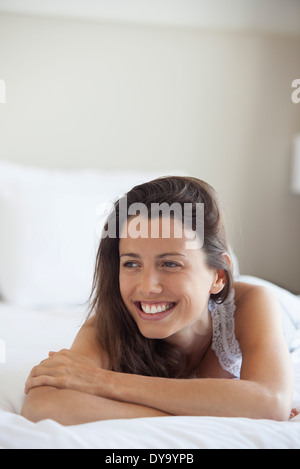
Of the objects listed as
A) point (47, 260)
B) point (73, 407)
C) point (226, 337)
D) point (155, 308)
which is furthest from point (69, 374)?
point (47, 260)

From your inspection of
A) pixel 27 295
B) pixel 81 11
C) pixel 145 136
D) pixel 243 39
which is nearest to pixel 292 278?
pixel 145 136

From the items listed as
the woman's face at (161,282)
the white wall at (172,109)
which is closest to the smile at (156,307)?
the woman's face at (161,282)

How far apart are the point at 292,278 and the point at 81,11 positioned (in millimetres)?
1693

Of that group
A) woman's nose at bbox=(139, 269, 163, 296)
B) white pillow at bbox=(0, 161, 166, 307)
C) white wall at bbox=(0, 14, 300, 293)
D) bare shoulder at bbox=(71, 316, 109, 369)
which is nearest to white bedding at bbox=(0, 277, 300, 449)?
bare shoulder at bbox=(71, 316, 109, 369)

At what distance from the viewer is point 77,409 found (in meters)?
0.97

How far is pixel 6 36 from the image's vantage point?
8.30ft

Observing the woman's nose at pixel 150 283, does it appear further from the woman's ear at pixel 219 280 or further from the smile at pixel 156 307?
the woman's ear at pixel 219 280

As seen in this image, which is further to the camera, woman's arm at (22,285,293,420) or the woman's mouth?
the woman's mouth

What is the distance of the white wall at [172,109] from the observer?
101 inches

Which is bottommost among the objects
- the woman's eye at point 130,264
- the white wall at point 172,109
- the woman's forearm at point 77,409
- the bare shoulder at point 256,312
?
the woman's forearm at point 77,409

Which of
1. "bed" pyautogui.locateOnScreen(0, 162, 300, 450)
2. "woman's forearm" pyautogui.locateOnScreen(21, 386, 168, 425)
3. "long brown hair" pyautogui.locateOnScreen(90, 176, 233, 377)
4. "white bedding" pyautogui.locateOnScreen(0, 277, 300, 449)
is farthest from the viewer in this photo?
"bed" pyautogui.locateOnScreen(0, 162, 300, 450)

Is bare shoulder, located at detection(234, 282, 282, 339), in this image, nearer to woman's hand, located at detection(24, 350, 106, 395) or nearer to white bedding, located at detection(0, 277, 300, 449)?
white bedding, located at detection(0, 277, 300, 449)

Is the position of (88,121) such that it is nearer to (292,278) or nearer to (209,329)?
(292,278)

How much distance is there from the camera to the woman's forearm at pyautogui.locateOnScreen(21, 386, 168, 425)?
963mm
